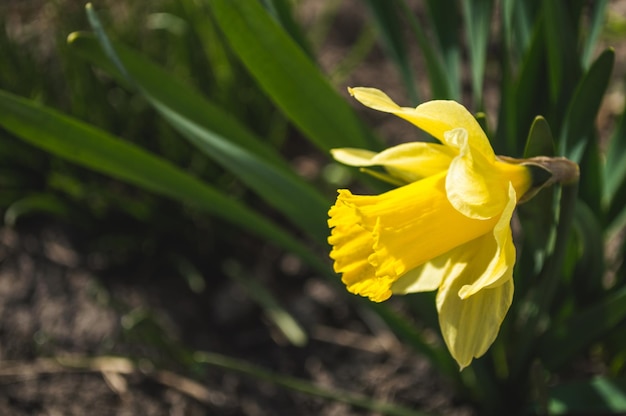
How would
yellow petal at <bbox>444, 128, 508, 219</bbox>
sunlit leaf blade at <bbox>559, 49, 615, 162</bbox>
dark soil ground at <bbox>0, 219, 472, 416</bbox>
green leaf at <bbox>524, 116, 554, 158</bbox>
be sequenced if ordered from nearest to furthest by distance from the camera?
1. yellow petal at <bbox>444, 128, 508, 219</bbox>
2. green leaf at <bbox>524, 116, 554, 158</bbox>
3. sunlit leaf blade at <bbox>559, 49, 615, 162</bbox>
4. dark soil ground at <bbox>0, 219, 472, 416</bbox>

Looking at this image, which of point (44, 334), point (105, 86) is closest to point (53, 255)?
point (44, 334)

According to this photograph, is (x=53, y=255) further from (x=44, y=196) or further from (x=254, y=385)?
(x=254, y=385)

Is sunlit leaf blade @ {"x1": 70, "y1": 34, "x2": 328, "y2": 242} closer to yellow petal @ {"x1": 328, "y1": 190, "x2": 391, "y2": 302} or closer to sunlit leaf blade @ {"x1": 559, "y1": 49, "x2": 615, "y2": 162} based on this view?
yellow petal @ {"x1": 328, "y1": 190, "x2": 391, "y2": 302}

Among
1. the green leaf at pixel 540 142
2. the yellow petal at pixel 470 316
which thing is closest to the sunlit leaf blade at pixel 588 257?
the green leaf at pixel 540 142

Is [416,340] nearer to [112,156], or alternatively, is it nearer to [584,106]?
[584,106]

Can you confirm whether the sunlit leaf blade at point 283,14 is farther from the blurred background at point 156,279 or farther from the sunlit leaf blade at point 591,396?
the sunlit leaf blade at point 591,396

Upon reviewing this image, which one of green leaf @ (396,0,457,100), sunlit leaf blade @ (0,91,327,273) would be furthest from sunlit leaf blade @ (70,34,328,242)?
green leaf @ (396,0,457,100)
